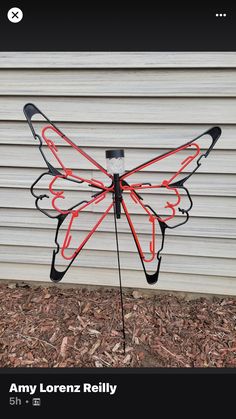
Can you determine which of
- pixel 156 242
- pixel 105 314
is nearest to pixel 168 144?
pixel 156 242

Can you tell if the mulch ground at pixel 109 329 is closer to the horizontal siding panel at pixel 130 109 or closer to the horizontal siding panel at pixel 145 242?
→ the horizontal siding panel at pixel 145 242

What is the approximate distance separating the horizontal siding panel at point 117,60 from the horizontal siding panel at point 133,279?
1.00 meters

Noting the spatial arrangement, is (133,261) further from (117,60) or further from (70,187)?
(117,60)

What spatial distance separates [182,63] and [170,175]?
1.57 ft

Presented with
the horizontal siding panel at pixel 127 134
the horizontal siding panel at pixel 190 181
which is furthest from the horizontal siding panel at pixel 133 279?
the horizontal siding panel at pixel 127 134

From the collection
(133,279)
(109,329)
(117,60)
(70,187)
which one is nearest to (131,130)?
(117,60)

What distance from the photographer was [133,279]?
1.80m

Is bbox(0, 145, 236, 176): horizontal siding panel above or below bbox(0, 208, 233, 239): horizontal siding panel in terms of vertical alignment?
above

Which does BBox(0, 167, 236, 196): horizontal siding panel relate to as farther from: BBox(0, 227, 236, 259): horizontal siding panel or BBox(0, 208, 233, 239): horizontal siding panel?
BBox(0, 227, 236, 259): horizontal siding panel

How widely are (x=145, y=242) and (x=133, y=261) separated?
0.13m

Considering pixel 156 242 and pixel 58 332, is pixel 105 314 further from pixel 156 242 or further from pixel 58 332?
pixel 156 242

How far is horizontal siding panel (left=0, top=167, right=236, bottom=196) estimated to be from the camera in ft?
5.16

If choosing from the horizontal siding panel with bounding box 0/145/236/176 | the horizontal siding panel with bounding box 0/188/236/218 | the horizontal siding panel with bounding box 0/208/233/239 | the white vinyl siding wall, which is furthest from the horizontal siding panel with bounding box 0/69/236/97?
the horizontal siding panel with bounding box 0/208/233/239

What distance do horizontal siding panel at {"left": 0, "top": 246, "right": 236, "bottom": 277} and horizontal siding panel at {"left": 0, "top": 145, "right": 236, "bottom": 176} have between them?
0.46 meters
